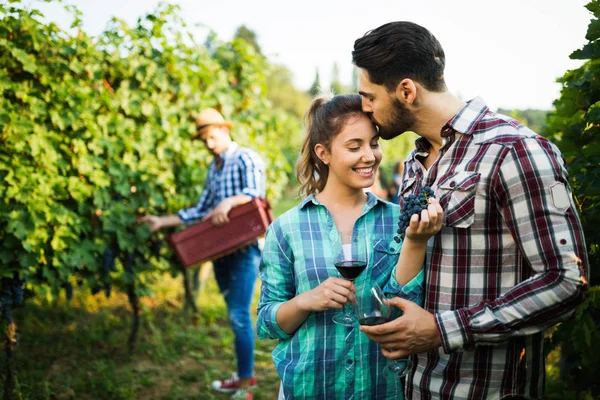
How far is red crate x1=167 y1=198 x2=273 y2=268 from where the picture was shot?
4020mm

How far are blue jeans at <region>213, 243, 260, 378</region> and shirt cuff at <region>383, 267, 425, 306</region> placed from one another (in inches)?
96.3

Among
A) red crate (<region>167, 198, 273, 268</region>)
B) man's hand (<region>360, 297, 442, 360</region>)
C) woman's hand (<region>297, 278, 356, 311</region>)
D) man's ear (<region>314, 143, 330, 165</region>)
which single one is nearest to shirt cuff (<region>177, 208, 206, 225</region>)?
red crate (<region>167, 198, 273, 268</region>)

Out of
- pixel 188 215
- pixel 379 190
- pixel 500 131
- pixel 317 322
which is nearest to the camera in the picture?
pixel 500 131

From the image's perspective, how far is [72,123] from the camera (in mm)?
4012

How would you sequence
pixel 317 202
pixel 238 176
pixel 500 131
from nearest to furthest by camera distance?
pixel 500 131, pixel 317 202, pixel 238 176

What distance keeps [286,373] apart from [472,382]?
0.70 meters

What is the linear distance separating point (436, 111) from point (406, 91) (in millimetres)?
135

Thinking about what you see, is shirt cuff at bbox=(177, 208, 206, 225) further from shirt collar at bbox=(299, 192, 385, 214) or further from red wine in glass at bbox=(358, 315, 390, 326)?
red wine in glass at bbox=(358, 315, 390, 326)

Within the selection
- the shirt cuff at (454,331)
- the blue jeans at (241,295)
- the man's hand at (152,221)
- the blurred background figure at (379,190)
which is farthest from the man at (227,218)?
the shirt cuff at (454,331)

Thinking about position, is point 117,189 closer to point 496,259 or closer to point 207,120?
point 207,120

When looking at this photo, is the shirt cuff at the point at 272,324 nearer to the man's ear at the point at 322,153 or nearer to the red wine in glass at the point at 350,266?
the red wine in glass at the point at 350,266

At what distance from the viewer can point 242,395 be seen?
4.07 meters

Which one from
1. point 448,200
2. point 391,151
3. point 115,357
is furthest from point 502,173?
point 391,151

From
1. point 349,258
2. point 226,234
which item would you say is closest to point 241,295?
point 226,234
